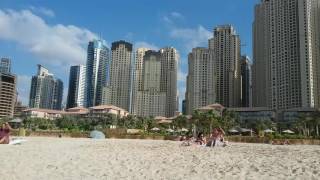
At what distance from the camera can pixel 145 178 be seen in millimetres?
9852

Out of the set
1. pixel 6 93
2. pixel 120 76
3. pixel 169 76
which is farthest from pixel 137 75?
pixel 6 93

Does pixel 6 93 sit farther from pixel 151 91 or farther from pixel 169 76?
pixel 169 76

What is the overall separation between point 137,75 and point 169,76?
48.2ft

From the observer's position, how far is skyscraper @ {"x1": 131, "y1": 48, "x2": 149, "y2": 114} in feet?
554

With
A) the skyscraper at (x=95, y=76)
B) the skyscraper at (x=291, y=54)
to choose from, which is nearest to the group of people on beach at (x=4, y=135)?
the skyscraper at (x=291, y=54)

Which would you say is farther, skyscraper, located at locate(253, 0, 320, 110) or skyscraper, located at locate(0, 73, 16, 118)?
skyscraper, located at locate(0, 73, 16, 118)

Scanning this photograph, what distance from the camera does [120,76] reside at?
175m

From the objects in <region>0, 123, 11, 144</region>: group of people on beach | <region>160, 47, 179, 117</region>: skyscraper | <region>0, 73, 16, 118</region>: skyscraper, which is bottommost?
<region>0, 123, 11, 144</region>: group of people on beach

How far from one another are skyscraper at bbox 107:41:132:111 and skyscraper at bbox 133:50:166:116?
6095 millimetres

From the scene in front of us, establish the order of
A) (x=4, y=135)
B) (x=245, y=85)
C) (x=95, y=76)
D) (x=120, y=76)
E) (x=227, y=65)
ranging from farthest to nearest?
(x=95, y=76) → (x=120, y=76) → (x=245, y=85) → (x=227, y=65) → (x=4, y=135)

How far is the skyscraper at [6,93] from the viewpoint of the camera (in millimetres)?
146188

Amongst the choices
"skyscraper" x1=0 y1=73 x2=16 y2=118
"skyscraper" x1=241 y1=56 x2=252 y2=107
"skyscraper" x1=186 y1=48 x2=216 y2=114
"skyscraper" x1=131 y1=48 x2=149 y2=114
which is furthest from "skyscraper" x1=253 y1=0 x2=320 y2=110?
"skyscraper" x1=0 y1=73 x2=16 y2=118

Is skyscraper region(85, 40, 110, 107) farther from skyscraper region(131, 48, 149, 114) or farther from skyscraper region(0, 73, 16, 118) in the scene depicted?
skyscraper region(0, 73, 16, 118)

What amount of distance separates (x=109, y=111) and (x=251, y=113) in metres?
48.8
